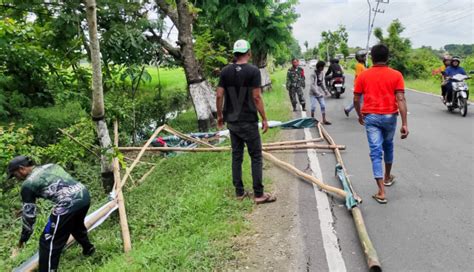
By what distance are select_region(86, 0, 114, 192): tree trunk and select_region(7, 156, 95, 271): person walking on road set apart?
1.50 m

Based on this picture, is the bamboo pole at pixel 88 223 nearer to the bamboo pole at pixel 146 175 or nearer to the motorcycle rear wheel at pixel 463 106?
the bamboo pole at pixel 146 175

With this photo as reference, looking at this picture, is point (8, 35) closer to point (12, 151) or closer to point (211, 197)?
point (12, 151)

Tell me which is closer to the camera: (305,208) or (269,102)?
(305,208)

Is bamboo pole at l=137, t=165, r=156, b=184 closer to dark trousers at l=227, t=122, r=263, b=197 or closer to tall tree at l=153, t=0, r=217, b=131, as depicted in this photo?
dark trousers at l=227, t=122, r=263, b=197

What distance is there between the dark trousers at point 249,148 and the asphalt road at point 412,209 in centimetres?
63

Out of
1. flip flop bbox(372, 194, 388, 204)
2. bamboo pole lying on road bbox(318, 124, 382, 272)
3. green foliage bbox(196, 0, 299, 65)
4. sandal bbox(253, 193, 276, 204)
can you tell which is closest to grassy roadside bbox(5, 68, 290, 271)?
sandal bbox(253, 193, 276, 204)

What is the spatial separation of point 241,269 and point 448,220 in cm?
235

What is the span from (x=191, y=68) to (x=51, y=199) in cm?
595

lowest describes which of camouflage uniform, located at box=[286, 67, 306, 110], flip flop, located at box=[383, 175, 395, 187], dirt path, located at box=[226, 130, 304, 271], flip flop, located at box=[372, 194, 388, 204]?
dirt path, located at box=[226, 130, 304, 271]

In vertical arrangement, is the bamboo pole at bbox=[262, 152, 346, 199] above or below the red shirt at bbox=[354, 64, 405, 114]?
below

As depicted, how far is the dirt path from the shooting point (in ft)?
10.6

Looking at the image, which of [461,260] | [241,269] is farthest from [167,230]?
[461,260]

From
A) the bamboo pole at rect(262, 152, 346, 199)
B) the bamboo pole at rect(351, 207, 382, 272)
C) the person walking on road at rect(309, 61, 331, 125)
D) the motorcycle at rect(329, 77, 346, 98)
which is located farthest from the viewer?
the motorcycle at rect(329, 77, 346, 98)

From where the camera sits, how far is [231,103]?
4.48 meters
